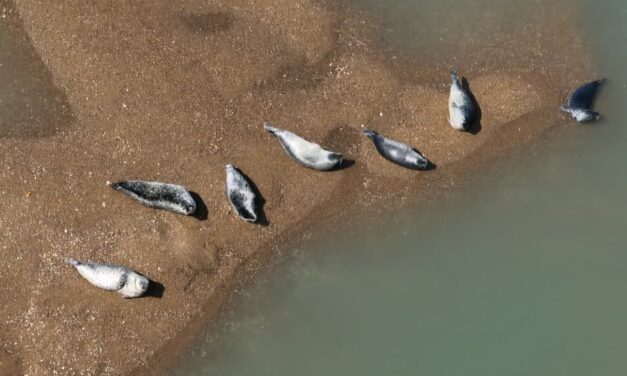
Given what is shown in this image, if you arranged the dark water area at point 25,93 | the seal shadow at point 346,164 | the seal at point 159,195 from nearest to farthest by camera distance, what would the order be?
the seal at point 159,195
the dark water area at point 25,93
the seal shadow at point 346,164

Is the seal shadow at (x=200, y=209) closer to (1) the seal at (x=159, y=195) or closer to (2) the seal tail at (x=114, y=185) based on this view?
(1) the seal at (x=159, y=195)

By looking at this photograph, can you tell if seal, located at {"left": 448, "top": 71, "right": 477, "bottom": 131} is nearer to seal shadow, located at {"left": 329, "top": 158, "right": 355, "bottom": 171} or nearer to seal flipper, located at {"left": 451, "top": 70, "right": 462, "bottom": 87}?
seal flipper, located at {"left": 451, "top": 70, "right": 462, "bottom": 87}

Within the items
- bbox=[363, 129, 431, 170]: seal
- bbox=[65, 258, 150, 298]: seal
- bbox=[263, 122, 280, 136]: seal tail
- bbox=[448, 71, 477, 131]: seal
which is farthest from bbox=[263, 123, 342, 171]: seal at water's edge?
bbox=[65, 258, 150, 298]: seal

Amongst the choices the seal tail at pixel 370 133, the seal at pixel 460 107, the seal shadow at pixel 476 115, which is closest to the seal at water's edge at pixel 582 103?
the seal shadow at pixel 476 115

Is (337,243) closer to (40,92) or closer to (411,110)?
(411,110)

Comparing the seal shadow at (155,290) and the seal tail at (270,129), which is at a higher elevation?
the seal tail at (270,129)

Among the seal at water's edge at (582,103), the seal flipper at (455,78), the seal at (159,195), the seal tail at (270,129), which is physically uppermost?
the seal at water's edge at (582,103)
